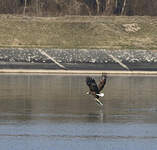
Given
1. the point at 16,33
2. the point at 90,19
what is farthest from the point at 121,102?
the point at 90,19

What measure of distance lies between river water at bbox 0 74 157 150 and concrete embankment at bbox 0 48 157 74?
347 inches

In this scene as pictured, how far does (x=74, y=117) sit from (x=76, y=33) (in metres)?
29.7

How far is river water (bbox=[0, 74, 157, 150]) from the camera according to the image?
56.9 ft

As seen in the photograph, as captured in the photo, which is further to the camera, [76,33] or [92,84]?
[76,33]

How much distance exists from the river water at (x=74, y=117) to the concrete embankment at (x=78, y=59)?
28.9ft

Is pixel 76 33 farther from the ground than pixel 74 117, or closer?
farther from the ground

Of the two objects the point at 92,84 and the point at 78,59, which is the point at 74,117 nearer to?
the point at 92,84

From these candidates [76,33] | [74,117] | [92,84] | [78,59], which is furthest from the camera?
[76,33]

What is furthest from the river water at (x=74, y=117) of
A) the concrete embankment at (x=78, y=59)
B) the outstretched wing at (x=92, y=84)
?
the concrete embankment at (x=78, y=59)

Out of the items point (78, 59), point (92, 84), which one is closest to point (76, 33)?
point (78, 59)

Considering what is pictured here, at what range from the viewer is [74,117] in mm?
21516

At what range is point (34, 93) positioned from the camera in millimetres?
28125

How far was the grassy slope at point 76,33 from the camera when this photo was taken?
4897 cm

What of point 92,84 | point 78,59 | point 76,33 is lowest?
point 78,59
